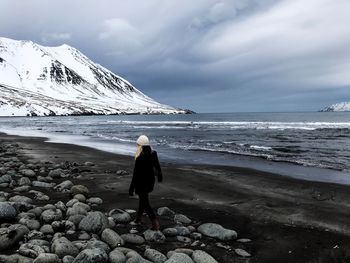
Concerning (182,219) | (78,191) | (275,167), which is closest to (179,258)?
(182,219)

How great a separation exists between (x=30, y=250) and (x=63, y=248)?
0.61 metres

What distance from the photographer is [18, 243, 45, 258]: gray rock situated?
7.84m

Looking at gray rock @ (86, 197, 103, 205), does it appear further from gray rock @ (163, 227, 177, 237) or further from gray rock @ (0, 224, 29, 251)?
gray rock @ (0, 224, 29, 251)

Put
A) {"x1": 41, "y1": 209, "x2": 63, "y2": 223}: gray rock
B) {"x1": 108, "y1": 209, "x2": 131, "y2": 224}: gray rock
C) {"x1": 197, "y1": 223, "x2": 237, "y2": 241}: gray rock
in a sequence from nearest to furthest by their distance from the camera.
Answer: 1. {"x1": 197, "y1": 223, "x2": 237, "y2": 241}: gray rock
2. {"x1": 41, "y1": 209, "x2": 63, "y2": 223}: gray rock
3. {"x1": 108, "y1": 209, "x2": 131, "y2": 224}: gray rock

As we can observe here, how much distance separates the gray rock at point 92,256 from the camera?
7.41 m

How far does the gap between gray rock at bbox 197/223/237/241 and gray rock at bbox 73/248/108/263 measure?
9.73 ft

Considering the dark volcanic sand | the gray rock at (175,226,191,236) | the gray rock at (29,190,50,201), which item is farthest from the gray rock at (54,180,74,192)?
the gray rock at (175,226,191,236)

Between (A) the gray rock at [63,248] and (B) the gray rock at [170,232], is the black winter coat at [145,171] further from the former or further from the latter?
(A) the gray rock at [63,248]

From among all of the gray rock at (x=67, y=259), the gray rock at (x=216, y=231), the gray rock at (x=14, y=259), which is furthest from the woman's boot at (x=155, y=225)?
the gray rock at (x=14, y=259)

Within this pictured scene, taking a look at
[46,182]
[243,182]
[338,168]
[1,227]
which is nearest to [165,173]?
[243,182]

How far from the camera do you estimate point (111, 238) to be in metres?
8.92

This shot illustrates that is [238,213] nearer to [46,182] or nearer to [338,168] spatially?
[46,182]

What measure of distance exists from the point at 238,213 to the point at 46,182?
25.7ft

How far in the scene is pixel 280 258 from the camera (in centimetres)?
863
